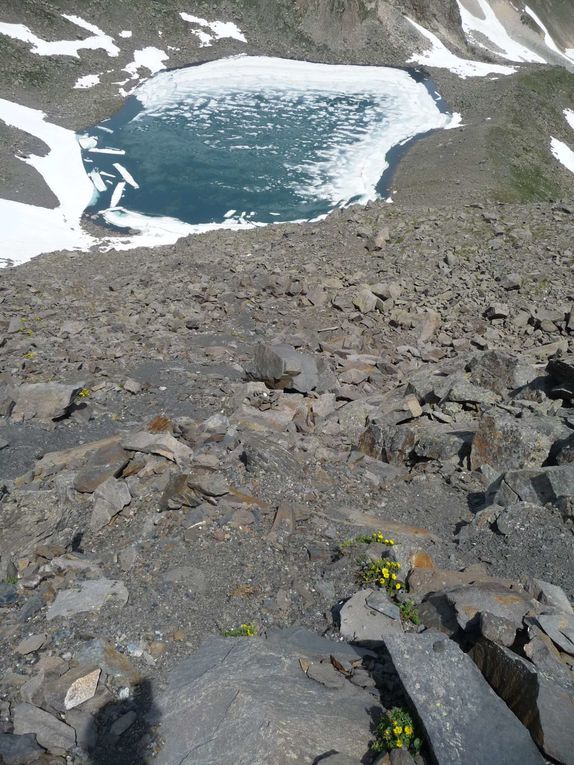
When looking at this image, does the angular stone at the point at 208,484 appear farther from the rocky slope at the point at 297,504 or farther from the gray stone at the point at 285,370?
the gray stone at the point at 285,370

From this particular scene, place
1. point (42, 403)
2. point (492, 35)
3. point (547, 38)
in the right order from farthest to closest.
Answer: point (547, 38), point (492, 35), point (42, 403)

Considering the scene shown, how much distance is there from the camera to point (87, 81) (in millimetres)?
53031

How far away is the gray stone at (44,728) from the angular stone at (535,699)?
3399 millimetres

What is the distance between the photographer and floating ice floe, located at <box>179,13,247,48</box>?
67.9 m

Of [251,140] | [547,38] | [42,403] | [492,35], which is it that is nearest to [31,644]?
[42,403]

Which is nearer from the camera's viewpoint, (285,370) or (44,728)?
(44,728)

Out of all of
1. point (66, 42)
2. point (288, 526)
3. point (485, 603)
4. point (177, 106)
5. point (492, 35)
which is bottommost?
point (177, 106)

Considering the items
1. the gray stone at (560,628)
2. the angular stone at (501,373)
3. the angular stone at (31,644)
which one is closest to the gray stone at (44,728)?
the angular stone at (31,644)

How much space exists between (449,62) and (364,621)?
80.2 metres

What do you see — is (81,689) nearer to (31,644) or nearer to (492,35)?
(31,644)

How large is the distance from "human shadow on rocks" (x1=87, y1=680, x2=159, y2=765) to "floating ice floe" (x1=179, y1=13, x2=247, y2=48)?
243 feet

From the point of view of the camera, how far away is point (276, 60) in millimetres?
66375

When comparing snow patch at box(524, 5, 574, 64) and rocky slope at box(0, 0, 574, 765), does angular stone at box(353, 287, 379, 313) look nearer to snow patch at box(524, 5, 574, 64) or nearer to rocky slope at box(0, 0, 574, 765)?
rocky slope at box(0, 0, 574, 765)

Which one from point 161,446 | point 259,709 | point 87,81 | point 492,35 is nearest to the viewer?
point 259,709
